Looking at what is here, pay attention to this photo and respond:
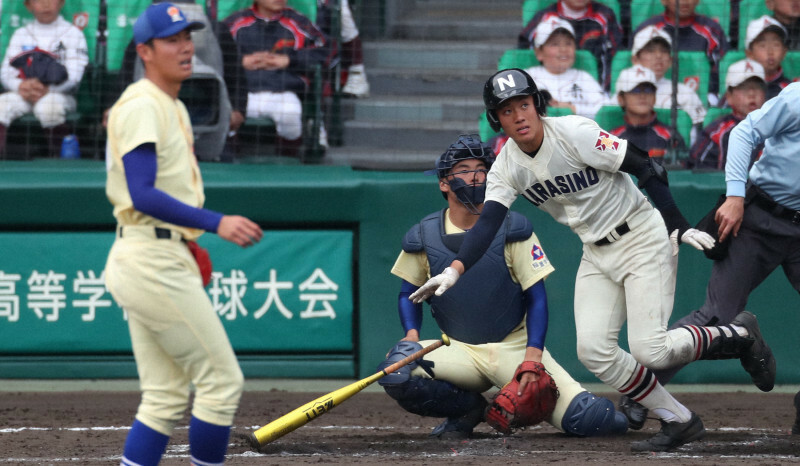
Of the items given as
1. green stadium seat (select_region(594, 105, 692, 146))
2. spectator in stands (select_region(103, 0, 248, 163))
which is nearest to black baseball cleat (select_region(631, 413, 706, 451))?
green stadium seat (select_region(594, 105, 692, 146))

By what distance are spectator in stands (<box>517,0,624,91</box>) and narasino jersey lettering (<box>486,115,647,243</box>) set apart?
2737 millimetres

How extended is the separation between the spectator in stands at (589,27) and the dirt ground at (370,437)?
7.76 ft

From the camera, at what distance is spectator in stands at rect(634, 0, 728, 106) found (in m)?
7.02

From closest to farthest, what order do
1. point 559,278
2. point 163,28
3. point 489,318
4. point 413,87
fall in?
1. point 163,28
2. point 489,318
3. point 559,278
4. point 413,87

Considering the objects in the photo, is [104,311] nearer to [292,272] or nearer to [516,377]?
[292,272]

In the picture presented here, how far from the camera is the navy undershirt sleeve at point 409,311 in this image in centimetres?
480

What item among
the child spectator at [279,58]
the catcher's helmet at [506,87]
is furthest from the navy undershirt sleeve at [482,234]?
the child spectator at [279,58]

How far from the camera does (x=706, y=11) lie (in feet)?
23.6

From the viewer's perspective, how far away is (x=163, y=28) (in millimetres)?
3359

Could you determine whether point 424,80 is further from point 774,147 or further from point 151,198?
point 151,198

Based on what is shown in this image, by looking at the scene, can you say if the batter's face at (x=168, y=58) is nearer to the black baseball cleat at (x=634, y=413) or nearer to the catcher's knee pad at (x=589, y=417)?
the catcher's knee pad at (x=589, y=417)

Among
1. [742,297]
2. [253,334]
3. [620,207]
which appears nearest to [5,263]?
[253,334]

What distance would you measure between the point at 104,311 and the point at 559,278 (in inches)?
105

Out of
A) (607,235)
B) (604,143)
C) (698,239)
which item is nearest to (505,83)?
(604,143)
